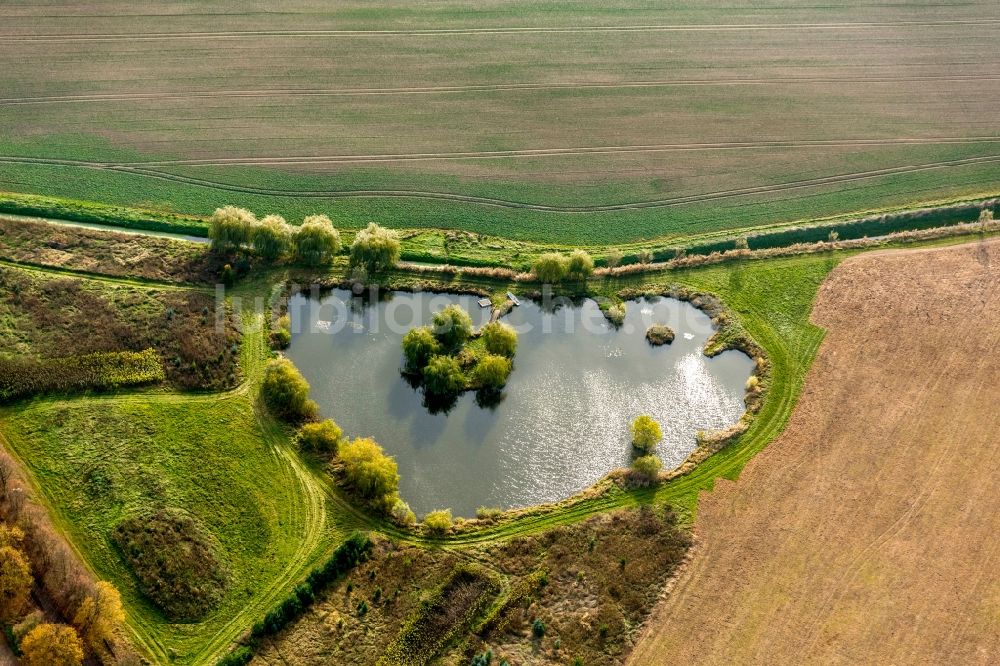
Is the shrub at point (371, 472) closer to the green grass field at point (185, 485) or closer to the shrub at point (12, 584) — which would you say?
the green grass field at point (185, 485)

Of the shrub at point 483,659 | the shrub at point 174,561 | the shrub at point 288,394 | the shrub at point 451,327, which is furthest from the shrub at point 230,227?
the shrub at point 483,659

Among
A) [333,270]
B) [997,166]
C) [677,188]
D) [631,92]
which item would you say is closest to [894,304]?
[677,188]

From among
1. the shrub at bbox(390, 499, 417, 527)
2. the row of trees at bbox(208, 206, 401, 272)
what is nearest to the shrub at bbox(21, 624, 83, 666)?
the shrub at bbox(390, 499, 417, 527)

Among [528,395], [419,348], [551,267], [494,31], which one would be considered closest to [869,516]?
[528,395]

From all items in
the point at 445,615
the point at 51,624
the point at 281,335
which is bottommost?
the point at 51,624

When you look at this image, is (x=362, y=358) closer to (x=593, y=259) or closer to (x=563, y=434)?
(x=563, y=434)

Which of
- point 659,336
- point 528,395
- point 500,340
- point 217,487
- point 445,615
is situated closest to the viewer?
point 445,615

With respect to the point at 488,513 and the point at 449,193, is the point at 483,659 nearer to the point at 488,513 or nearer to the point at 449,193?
the point at 488,513
